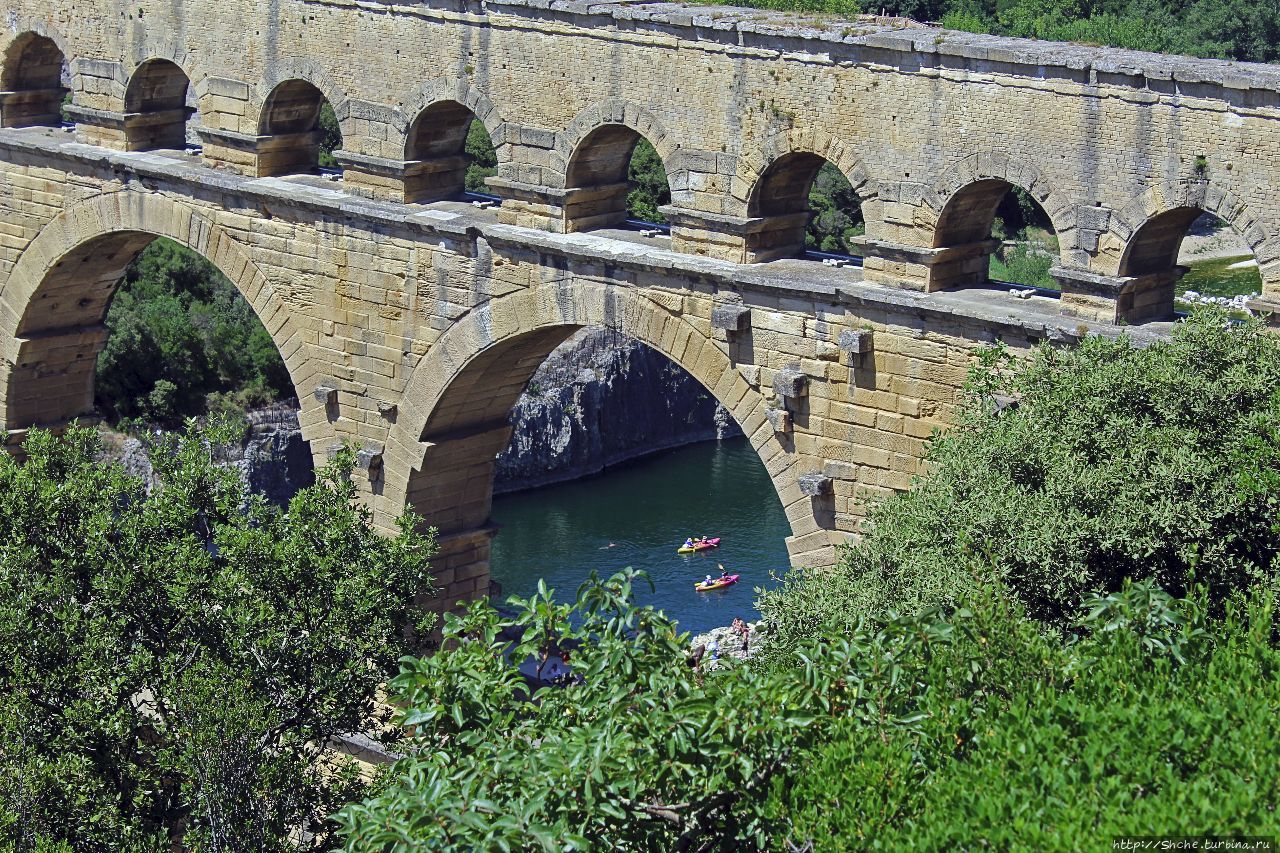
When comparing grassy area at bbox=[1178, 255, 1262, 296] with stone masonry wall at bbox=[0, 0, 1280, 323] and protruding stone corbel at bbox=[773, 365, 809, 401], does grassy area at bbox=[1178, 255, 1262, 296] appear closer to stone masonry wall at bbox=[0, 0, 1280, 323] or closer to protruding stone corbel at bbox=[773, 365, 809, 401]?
stone masonry wall at bbox=[0, 0, 1280, 323]

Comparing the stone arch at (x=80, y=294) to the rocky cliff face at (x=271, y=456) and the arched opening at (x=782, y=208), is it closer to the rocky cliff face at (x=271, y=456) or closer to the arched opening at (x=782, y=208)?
the arched opening at (x=782, y=208)

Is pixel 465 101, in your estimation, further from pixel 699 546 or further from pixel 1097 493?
pixel 699 546

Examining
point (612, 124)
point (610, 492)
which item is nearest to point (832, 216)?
point (610, 492)

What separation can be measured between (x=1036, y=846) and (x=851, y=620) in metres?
3.30

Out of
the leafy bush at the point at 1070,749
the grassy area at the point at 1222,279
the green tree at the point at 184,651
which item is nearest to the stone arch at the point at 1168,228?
the leafy bush at the point at 1070,749

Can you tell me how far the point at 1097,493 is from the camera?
32.7ft

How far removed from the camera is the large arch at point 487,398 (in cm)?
1323

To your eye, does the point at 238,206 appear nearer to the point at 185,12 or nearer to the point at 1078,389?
the point at 185,12

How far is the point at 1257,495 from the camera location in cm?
974

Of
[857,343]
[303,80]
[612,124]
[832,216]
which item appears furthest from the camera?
[832,216]

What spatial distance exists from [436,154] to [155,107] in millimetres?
3603

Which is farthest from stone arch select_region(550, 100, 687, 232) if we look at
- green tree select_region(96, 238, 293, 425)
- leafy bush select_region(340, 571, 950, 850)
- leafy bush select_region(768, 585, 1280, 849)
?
green tree select_region(96, 238, 293, 425)

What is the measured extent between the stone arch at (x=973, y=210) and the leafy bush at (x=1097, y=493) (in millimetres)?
1116

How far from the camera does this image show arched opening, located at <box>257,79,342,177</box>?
52.3 ft
